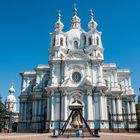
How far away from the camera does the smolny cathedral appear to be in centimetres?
3950

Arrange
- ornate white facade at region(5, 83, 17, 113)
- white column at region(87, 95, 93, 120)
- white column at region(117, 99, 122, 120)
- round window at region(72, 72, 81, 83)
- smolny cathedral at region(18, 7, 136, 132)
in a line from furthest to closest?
ornate white facade at region(5, 83, 17, 113) → white column at region(117, 99, 122, 120) → round window at region(72, 72, 81, 83) → smolny cathedral at region(18, 7, 136, 132) → white column at region(87, 95, 93, 120)

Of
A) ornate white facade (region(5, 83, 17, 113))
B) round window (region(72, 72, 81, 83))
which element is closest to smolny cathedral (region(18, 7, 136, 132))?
round window (region(72, 72, 81, 83))

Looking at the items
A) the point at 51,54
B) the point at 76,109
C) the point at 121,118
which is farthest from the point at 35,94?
the point at 76,109

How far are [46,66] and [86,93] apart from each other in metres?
13.0

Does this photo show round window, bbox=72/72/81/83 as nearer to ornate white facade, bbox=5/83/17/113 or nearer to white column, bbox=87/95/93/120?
white column, bbox=87/95/93/120

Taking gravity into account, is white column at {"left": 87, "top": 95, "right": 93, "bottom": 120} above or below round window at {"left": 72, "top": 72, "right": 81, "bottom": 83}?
below

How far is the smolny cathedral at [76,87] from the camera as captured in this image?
39.5 m

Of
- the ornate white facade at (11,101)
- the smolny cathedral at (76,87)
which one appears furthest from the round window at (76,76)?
the ornate white facade at (11,101)

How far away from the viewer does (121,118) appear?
139 feet

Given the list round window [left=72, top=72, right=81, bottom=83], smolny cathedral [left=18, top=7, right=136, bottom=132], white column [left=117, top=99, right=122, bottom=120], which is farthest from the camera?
white column [left=117, top=99, right=122, bottom=120]

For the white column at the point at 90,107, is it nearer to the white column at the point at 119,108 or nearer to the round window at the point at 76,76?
the round window at the point at 76,76

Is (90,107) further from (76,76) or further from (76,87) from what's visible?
(76,76)

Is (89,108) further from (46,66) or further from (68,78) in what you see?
(46,66)

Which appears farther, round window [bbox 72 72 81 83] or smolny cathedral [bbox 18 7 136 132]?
round window [bbox 72 72 81 83]
